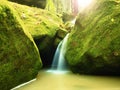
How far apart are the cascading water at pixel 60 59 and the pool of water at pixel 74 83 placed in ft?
5.55

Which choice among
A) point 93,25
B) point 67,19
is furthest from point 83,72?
point 67,19

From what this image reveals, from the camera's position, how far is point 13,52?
23.0ft

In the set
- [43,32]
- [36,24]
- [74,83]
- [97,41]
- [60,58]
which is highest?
[36,24]

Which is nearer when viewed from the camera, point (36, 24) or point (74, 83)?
point (74, 83)

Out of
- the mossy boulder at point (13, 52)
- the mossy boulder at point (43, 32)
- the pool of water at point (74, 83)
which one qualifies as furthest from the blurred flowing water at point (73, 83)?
the mossy boulder at point (43, 32)

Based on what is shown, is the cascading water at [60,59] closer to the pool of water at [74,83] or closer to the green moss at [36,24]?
the green moss at [36,24]

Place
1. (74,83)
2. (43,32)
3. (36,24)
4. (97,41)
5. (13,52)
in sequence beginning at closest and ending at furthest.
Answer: (13,52)
(74,83)
(97,41)
(43,32)
(36,24)

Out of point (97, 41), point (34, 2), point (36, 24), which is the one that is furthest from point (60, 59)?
point (34, 2)

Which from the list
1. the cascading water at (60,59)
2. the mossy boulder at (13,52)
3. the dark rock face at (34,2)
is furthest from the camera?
the dark rock face at (34,2)

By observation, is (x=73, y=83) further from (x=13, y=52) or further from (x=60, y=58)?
(x=60, y=58)

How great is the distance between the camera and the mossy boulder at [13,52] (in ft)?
21.9

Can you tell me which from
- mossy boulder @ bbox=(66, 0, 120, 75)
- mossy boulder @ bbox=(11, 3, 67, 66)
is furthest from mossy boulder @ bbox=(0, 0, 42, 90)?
mossy boulder @ bbox=(11, 3, 67, 66)

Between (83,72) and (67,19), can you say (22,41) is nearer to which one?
(83,72)

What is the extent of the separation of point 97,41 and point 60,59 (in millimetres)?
2870
